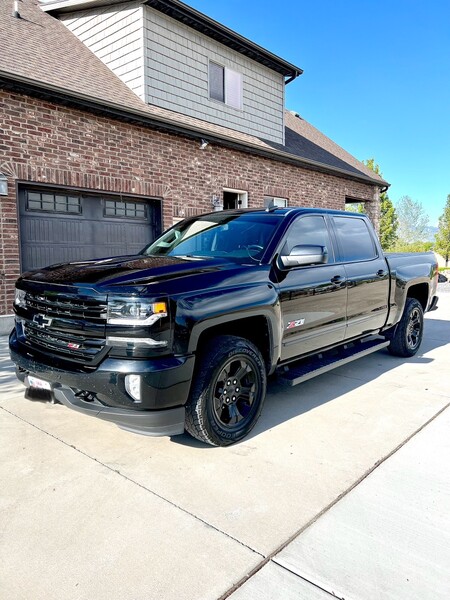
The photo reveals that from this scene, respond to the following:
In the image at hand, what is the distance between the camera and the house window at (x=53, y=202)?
7480 millimetres

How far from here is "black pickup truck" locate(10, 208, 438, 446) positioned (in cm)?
278

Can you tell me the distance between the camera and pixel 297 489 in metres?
2.70

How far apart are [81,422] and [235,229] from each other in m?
2.21

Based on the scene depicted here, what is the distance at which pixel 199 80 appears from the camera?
413 inches

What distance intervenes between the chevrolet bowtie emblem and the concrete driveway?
36.1 inches

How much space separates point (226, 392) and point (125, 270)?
117 centimetres

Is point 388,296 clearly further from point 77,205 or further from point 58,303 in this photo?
point 77,205

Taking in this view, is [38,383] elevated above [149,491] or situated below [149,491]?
above

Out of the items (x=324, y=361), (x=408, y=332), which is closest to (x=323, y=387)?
(x=324, y=361)

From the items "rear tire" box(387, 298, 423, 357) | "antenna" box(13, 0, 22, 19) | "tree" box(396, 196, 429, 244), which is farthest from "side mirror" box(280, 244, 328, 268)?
"tree" box(396, 196, 429, 244)

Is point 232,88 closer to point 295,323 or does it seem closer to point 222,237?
point 222,237

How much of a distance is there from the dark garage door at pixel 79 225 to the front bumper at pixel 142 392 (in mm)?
5321

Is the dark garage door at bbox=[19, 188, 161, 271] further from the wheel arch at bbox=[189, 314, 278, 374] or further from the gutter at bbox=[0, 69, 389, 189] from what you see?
the wheel arch at bbox=[189, 314, 278, 374]

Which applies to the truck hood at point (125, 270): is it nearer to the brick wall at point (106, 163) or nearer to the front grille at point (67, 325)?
the front grille at point (67, 325)
